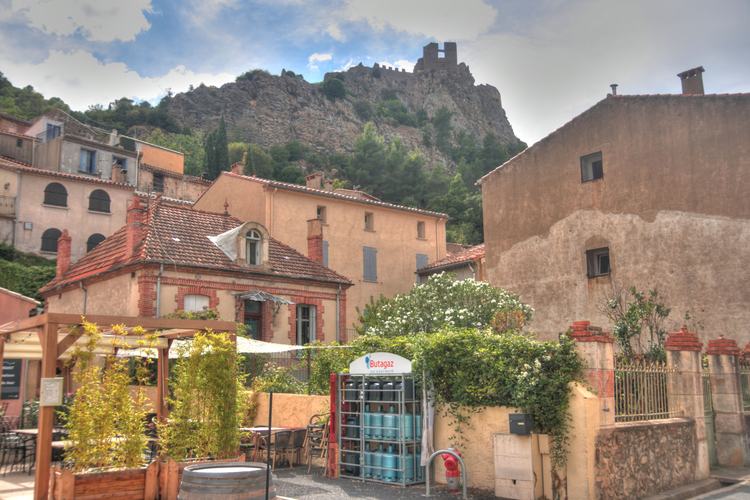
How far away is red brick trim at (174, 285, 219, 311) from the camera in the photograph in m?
21.9

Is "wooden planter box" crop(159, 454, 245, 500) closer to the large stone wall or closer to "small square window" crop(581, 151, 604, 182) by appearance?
the large stone wall

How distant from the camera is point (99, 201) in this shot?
39.1 m

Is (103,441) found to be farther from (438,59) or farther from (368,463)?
(438,59)

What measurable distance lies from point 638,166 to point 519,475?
13.4 m

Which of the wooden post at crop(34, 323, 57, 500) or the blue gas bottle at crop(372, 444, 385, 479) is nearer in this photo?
the wooden post at crop(34, 323, 57, 500)

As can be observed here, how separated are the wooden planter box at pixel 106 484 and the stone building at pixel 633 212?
15560 mm

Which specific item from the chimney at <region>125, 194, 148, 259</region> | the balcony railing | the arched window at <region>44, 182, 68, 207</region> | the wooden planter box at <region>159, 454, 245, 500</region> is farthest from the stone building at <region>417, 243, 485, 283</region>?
the balcony railing

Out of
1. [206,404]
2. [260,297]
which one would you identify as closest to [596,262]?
[260,297]

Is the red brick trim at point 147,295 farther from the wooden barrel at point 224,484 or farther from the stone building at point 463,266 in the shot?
the wooden barrel at point 224,484

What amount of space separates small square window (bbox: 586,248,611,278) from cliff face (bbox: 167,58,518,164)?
7512 cm

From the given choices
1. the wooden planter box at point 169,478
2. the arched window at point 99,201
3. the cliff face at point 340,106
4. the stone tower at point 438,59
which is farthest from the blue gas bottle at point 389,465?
the stone tower at point 438,59

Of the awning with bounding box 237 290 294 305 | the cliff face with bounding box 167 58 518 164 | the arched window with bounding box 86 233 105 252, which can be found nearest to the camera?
the awning with bounding box 237 290 294 305

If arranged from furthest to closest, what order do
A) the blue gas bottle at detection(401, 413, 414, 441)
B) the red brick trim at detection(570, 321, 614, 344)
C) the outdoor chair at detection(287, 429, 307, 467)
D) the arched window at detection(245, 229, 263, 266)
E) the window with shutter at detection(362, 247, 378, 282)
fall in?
the window with shutter at detection(362, 247, 378, 282) → the arched window at detection(245, 229, 263, 266) → the outdoor chair at detection(287, 429, 307, 467) → the blue gas bottle at detection(401, 413, 414, 441) → the red brick trim at detection(570, 321, 614, 344)

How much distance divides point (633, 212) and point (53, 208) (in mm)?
30777
